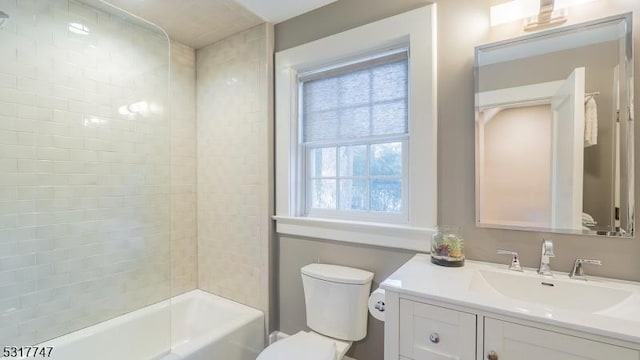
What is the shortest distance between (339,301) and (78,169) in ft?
5.67

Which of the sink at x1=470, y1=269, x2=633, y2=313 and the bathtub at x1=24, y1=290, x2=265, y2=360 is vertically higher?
the sink at x1=470, y1=269, x2=633, y2=313

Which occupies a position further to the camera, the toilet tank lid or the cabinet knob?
the toilet tank lid

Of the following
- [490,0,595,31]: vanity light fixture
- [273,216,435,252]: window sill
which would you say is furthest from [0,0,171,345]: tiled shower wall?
[490,0,595,31]: vanity light fixture

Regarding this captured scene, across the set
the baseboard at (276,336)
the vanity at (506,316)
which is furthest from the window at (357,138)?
the baseboard at (276,336)

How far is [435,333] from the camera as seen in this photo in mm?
1014

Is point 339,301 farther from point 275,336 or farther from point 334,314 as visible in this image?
point 275,336

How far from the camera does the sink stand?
3.48 feet

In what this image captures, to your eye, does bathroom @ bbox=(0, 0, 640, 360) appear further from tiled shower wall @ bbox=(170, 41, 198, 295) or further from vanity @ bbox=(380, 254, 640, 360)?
vanity @ bbox=(380, 254, 640, 360)

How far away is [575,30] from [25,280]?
2869 millimetres

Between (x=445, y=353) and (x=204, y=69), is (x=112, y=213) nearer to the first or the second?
(x=204, y=69)

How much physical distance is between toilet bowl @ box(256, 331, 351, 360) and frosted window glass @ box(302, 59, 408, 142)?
3.96ft

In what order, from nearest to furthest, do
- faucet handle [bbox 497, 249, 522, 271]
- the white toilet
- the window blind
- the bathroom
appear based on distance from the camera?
1. faucet handle [bbox 497, 249, 522, 271]
2. the bathroom
3. the white toilet
4. the window blind

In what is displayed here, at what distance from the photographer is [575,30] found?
46.6 inches

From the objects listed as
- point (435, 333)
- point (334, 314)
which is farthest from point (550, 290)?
point (334, 314)
